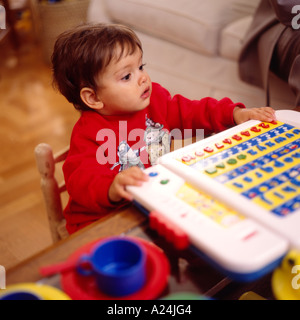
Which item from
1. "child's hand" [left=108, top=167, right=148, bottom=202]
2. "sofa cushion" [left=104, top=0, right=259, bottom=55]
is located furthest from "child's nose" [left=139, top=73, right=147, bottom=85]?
"sofa cushion" [left=104, top=0, right=259, bottom=55]

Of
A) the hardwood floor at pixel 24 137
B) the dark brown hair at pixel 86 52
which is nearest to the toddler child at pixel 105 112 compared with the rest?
the dark brown hair at pixel 86 52

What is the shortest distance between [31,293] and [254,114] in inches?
18.1

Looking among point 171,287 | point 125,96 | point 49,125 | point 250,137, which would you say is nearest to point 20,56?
point 49,125

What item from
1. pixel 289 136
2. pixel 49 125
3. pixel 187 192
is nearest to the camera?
pixel 187 192

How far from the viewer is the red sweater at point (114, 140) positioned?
611mm

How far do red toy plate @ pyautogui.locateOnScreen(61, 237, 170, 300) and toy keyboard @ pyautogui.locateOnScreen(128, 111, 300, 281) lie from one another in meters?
0.03

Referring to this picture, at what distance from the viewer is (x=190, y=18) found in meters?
1.46

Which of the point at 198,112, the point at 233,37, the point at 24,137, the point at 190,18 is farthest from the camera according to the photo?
the point at 24,137

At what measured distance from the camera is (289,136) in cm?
59

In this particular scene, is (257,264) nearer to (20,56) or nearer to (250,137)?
(250,137)

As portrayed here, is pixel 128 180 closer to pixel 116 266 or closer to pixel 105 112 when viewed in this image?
pixel 116 266

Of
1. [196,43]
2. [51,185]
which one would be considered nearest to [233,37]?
[196,43]

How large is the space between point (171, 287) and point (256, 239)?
4.1 inches

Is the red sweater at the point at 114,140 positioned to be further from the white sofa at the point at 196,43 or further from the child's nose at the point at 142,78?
the white sofa at the point at 196,43
